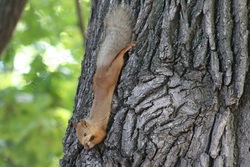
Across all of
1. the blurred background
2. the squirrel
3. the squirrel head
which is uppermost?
the blurred background

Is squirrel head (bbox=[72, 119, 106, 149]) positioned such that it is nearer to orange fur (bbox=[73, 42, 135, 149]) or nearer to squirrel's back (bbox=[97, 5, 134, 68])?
orange fur (bbox=[73, 42, 135, 149])

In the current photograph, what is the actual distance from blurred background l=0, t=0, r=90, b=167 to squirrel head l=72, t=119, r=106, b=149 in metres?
2.13

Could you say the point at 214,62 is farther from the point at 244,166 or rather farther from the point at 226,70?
the point at 244,166

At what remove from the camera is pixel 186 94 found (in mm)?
1603

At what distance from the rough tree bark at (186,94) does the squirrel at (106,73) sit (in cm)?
3

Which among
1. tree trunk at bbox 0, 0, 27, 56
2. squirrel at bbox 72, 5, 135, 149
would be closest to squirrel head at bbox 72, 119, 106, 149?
squirrel at bbox 72, 5, 135, 149

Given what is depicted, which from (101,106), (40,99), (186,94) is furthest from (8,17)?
(186,94)

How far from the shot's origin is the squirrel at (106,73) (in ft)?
5.54

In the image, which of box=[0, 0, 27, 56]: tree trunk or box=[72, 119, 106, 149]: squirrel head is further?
box=[0, 0, 27, 56]: tree trunk

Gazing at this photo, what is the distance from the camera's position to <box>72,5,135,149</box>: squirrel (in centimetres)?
169

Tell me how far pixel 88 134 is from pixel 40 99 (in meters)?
2.97

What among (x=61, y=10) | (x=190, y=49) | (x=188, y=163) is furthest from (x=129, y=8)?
(x=61, y=10)

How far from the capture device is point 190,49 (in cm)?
163

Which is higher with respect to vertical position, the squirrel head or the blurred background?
the blurred background
